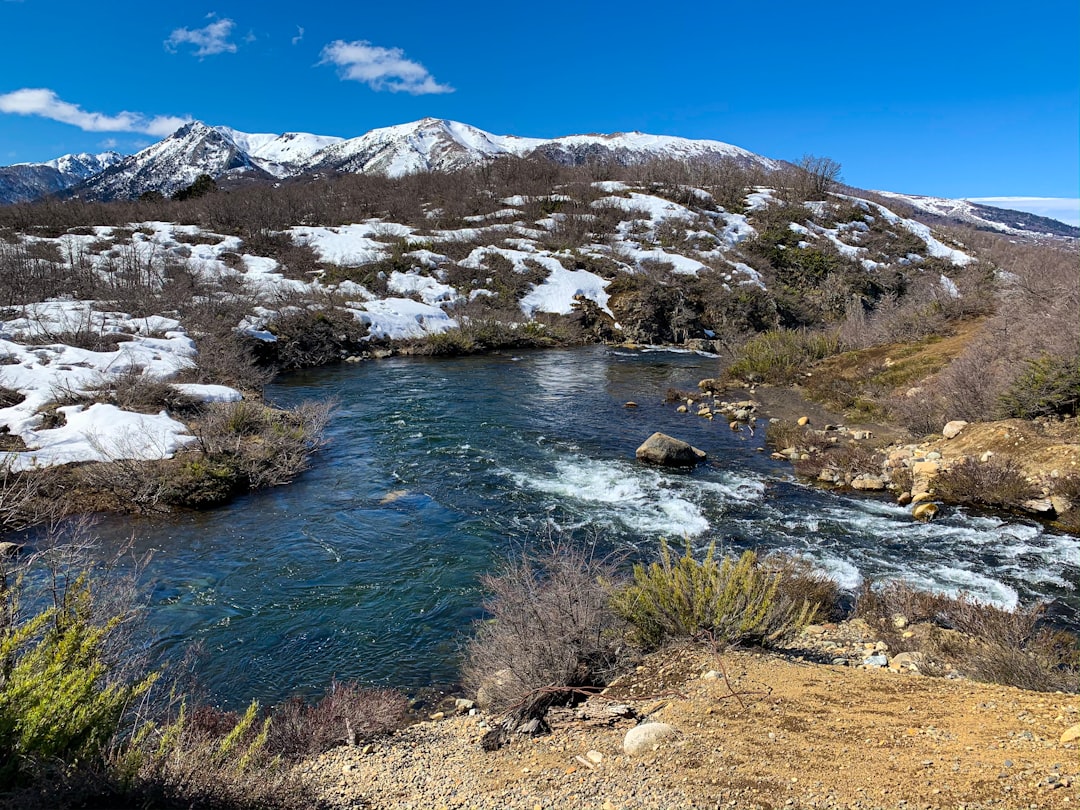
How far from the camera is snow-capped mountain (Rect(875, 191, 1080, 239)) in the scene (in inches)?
4773

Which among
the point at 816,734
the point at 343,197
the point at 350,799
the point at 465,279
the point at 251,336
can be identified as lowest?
the point at 350,799

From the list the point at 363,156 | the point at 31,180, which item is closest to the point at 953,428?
the point at 363,156

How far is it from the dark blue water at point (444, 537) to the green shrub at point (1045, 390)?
3.27 m

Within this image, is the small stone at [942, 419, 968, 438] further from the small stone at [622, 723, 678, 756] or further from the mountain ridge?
the mountain ridge

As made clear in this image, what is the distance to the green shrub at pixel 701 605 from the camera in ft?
16.8

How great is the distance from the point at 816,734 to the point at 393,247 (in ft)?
128

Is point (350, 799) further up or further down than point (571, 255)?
further down

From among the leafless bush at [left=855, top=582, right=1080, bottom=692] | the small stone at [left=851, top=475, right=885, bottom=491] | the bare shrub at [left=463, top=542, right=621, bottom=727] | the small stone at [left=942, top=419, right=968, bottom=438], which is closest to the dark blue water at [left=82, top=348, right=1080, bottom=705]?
the small stone at [left=851, top=475, right=885, bottom=491]

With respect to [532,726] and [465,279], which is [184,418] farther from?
[465,279]

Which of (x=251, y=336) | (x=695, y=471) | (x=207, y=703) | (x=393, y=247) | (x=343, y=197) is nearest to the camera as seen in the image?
(x=207, y=703)

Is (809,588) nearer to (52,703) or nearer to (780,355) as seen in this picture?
(52,703)

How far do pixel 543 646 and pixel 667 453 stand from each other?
25.1ft

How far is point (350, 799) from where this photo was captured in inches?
144

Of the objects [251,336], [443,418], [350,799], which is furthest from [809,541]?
[251,336]
